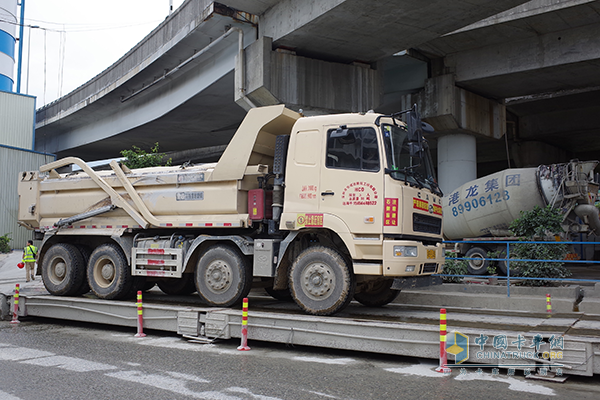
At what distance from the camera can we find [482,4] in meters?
14.3

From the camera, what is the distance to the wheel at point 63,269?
10422 millimetres

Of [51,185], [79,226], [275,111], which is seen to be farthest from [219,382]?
[51,185]

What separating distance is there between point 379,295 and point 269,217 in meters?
2.48

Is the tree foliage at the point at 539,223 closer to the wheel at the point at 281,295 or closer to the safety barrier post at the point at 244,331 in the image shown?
the wheel at the point at 281,295

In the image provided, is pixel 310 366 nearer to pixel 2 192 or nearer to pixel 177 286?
pixel 177 286

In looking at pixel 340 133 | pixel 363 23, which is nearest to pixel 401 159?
pixel 340 133

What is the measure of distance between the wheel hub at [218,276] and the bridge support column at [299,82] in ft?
31.6

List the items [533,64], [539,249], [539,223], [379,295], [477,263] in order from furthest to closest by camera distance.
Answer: [533,64] → [477,263] → [539,223] → [539,249] → [379,295]

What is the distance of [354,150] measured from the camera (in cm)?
771

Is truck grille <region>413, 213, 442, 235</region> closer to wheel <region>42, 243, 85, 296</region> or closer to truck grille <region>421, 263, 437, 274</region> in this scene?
truck grille <region>421, 263, 437, 274</region>

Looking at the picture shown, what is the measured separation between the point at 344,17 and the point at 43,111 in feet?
102

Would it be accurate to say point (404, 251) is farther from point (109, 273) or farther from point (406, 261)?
point (109, 273)

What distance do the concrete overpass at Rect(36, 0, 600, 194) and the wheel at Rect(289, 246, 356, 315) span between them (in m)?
9.00

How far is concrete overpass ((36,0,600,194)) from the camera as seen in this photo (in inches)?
632
